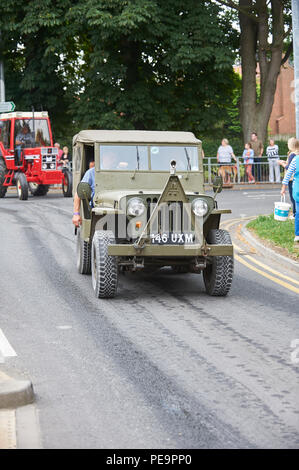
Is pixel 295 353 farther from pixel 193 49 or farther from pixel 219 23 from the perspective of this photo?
pixel 219 23

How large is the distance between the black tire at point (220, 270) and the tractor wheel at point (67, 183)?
59.0ft

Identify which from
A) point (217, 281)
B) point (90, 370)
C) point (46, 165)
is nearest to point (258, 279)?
point (217, 281)


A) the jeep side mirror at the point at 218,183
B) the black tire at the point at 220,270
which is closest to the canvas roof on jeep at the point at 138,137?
the jeep side mirror at the point at 218,183

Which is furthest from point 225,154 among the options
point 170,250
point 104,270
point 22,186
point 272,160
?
point 104,270

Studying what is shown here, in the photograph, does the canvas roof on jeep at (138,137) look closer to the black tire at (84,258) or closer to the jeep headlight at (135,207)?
the black tire at (84,258)

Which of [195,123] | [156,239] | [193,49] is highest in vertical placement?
[193,49]

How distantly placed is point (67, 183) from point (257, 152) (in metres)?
10.8

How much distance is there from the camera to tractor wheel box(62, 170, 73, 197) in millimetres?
28234

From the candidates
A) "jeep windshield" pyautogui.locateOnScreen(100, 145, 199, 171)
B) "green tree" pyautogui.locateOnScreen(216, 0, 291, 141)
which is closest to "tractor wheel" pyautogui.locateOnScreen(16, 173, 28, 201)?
"green tree" pyautogui.locateOnScreen(216, 0, 291, 141)

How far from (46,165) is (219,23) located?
40.9 feet

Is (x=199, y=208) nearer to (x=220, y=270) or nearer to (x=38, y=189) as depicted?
(x=220, y=270)

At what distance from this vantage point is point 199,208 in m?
10.4

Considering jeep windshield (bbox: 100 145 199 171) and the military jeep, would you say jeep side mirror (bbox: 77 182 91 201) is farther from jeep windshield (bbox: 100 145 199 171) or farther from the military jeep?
jeep windshield (bbox: 100 145 199 171)

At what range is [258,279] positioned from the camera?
39.8ft
